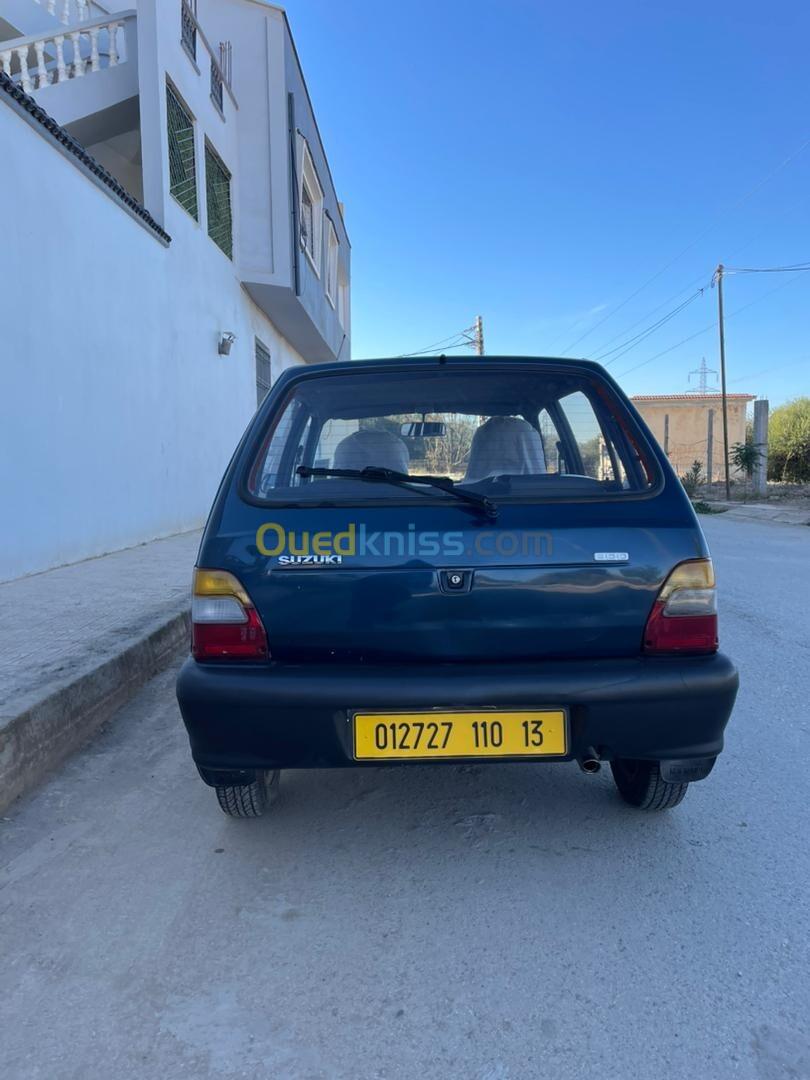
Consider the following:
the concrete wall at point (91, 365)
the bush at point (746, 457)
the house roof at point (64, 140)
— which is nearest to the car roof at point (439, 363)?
the concrete wall at point (91, 365)

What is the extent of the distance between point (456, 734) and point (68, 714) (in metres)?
1.99

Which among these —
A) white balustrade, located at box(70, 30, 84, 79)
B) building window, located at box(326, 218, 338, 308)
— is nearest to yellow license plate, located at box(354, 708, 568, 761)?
white balustrade, located at box(70, 30, 84, 79)

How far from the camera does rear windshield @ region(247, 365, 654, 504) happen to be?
2285mm

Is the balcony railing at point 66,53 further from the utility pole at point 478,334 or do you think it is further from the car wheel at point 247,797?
the utility pole at point 478,334

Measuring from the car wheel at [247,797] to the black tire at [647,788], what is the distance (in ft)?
3.88

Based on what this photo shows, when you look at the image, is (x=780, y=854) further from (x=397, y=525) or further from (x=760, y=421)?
(x=760, y=421)

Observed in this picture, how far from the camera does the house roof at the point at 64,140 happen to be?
207 inches

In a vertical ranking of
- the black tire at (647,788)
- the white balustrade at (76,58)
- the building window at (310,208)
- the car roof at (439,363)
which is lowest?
the black tire at (647,788)

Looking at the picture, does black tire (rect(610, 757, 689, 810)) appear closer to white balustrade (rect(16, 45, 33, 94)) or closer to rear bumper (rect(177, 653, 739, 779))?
rear bumper (rect(177, 653, 739, 779))

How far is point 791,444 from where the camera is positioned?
27.0m

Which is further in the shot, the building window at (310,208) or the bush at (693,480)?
the bush at (693,480)

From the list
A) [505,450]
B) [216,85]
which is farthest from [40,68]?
[505,450]

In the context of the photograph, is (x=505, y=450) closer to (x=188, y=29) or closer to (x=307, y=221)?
(x=188, y=29)

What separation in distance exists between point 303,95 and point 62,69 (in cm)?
700
